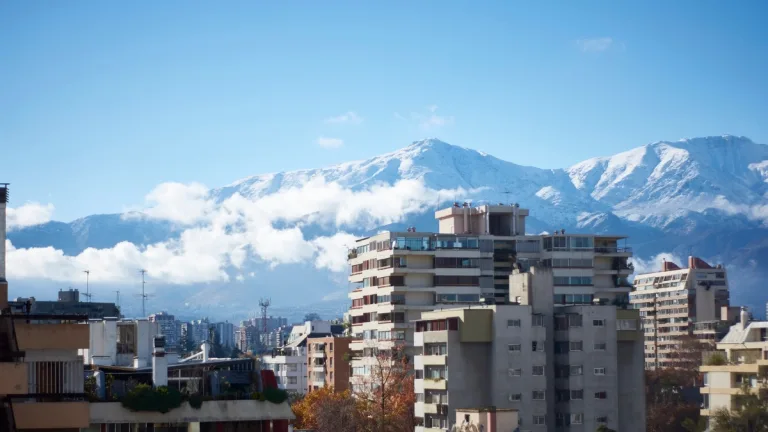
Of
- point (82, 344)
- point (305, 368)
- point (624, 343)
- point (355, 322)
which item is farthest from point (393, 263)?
point (82, 344)

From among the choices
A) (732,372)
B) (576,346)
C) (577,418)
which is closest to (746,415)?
(732,372)

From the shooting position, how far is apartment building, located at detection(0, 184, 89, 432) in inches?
2243

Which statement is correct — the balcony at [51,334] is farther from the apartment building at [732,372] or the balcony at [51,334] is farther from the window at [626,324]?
the window at [626,324]

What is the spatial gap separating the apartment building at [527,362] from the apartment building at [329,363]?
47.3m

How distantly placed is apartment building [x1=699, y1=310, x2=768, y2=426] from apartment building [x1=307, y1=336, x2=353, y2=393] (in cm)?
5307

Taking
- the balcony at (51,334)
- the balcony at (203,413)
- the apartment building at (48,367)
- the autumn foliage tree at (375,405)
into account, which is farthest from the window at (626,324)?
the balcony at (51,334)

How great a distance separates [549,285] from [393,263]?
1317 inches

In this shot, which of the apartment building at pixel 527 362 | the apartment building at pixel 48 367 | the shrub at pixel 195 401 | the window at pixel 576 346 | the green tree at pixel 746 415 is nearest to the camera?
the apartment building at pixel 48 367

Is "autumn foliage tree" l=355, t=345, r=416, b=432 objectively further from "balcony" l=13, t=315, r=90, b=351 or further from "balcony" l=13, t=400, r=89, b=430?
"balcony" l=13, t=400, r=89, b=430

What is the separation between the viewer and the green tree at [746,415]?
3794 inches

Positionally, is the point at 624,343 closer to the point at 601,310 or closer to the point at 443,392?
the point at 601,310

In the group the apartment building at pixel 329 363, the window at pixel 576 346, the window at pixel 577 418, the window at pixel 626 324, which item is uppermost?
the window at pixel 626 324

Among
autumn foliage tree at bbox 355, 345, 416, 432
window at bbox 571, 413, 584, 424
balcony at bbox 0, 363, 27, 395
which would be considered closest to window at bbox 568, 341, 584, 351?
window at bbox 571, 413, 584, 424

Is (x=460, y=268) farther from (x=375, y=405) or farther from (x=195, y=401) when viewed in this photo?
(x=195, y=401)
